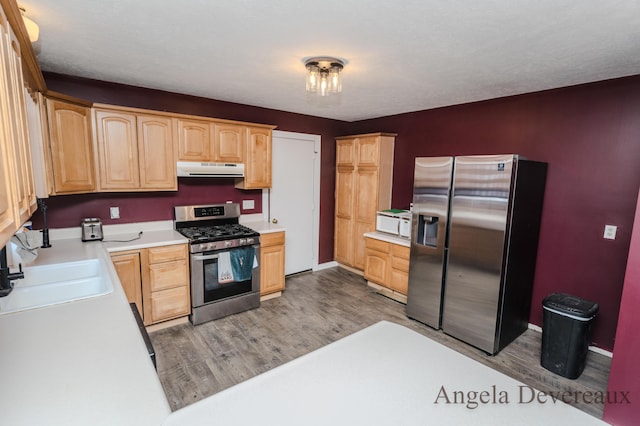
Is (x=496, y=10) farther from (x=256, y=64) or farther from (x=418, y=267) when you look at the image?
(x=418, y=267)

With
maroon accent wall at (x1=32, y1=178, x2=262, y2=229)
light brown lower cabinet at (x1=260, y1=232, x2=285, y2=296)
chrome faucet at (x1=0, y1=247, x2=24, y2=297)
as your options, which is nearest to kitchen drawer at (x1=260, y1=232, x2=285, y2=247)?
light brown lower cabinet at (x1=260, y1=232, x2=285, y2=296)

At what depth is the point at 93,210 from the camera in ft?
10.3

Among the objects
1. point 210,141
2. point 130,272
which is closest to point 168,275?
point 130,272

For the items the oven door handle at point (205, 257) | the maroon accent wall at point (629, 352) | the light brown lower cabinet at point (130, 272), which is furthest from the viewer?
the oven door handle at point (205, 257)

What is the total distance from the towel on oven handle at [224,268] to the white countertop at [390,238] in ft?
→ 5.87

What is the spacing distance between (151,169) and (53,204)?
89 centimetres

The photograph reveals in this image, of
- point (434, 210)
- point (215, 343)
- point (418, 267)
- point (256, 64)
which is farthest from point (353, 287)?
point (256, 64)

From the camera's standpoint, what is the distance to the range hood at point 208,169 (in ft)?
10.9

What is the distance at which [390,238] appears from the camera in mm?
3918

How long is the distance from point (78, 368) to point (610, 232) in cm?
382

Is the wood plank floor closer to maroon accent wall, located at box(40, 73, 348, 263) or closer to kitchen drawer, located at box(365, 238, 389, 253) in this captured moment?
kitchen drawer, located at box(365, 238, 389, 253)

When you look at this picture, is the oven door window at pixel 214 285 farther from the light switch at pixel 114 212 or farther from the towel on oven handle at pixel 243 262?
the light switch at pixel 114 212

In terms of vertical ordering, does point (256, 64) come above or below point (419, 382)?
above

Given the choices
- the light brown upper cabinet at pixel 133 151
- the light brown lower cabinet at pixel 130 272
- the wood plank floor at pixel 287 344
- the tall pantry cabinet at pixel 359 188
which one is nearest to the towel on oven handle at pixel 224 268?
the wood plank floor at pixel 287 344
